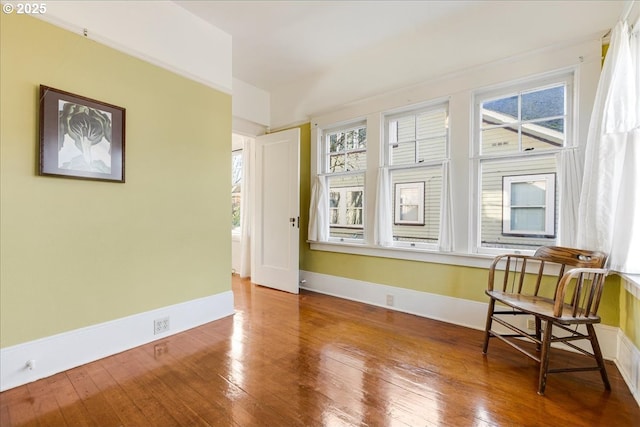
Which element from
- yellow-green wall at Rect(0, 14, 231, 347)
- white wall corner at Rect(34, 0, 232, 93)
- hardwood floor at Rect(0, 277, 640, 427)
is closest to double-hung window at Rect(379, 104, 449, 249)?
hardwood floor at Rect(0, 277, 640, 427)

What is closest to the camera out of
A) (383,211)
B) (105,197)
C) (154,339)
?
(105,197)

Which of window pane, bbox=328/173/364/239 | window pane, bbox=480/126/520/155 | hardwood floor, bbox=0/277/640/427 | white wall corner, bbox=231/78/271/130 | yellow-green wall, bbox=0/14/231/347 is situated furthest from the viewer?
white wall corner, bbox=231/78/271/130

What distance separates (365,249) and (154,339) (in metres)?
2.29

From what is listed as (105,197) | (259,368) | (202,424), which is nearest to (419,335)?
(259,368)

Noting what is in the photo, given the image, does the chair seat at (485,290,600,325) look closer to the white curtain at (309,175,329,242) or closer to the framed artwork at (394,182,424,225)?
the framed artwork at (394,182,424,225)

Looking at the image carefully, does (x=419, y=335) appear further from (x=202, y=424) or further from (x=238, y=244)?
(x=238, y=244)

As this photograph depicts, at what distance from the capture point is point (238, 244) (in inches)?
198

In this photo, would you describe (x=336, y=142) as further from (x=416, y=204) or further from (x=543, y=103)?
(x=543, y=103)

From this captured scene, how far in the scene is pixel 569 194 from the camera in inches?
85.7

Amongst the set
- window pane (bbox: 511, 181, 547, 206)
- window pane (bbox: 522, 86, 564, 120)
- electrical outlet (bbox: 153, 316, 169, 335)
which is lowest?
electrical outlet (bbox: 153, 316, 169, 335)

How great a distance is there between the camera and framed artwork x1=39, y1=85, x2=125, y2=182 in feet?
6.11

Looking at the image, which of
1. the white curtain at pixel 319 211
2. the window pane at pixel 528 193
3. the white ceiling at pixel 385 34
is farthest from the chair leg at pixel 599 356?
the white curtain at pixel 319 211

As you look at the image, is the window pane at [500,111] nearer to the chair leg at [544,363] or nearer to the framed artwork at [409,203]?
the framed artwork at [409,203]

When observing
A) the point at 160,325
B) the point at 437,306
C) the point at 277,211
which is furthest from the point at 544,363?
the point at 277,211
